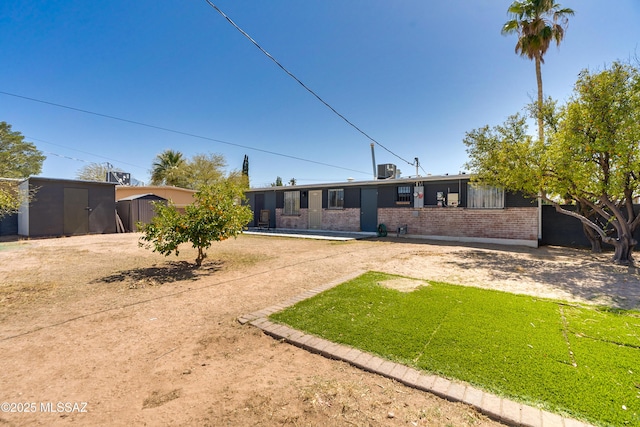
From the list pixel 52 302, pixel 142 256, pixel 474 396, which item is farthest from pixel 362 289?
pixel 142 256

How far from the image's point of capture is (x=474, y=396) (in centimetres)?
191

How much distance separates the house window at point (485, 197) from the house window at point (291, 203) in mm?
9604

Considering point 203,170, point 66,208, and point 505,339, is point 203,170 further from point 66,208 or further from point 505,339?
point 505,339

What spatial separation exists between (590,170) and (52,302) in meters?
12.2

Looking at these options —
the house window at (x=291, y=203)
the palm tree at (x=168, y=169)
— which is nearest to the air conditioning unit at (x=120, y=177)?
→ the palm tree at (x=168, y=169)

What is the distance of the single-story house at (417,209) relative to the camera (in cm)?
1100

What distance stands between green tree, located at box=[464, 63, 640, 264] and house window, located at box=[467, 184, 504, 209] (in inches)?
93.3

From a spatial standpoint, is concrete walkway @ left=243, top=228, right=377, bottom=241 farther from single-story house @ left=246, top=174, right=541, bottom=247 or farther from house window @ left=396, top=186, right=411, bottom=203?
house window @ left=396, top=186, right=411, bottom=203

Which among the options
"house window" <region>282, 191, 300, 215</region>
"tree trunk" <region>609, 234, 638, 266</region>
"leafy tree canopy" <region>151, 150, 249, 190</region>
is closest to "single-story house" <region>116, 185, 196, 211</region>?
"leafy tree canopy" <region>151, 150, 249, 190</region>

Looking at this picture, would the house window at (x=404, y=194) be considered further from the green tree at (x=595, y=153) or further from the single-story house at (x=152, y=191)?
the single-story house at (x=152, y=191)

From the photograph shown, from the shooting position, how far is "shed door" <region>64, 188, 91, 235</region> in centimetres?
1369

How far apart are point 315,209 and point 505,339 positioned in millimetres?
13894

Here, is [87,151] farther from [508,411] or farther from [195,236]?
[508,411]

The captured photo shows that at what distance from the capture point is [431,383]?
2.07m
